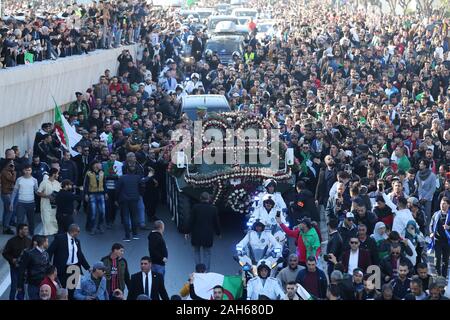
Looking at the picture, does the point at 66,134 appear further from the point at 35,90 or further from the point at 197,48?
the point at 197,48

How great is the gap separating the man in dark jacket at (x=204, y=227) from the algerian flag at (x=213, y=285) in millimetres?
4246

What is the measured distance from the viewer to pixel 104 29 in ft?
132

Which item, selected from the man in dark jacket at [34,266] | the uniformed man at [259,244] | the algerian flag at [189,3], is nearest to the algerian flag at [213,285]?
the man in dark jacket at [34,266]

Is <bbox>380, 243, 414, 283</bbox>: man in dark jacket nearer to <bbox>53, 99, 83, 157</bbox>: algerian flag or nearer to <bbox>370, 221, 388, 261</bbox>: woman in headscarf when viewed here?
<bbox>370, 221, 388, 261</bbox>: woman in headscarf

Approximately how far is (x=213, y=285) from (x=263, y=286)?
2.04ft

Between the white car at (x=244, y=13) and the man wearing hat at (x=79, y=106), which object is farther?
the white car at (x=244, y=13)

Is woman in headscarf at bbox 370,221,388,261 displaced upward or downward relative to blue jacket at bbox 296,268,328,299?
upward

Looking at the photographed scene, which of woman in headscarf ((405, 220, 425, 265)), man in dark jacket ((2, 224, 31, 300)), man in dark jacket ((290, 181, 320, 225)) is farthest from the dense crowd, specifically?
woman in headscarf ((405, 220, 425, 265))

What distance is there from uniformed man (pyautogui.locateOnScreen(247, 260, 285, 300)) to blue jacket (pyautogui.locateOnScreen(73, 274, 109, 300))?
175cm

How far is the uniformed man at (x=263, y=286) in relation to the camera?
16164mm

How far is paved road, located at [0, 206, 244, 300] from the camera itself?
21250 mm

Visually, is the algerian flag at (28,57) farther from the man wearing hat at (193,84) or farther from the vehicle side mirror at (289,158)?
the vehicle side mirror at (289,158)

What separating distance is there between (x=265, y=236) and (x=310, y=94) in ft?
54.6
